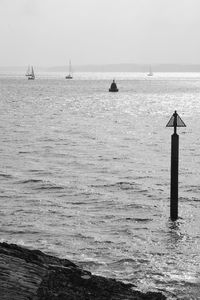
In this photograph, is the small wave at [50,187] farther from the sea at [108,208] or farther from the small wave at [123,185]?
the small wave at [123,185]

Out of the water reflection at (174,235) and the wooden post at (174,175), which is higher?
the wooden post at (174,175)

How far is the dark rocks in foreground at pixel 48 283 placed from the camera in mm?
9461

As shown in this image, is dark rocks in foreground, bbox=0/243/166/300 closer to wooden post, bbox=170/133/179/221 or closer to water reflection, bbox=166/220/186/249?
water reflection, bbox=166/220/186/249

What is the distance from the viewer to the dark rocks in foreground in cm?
946

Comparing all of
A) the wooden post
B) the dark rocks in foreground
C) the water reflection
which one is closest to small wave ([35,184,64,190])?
the wooden post

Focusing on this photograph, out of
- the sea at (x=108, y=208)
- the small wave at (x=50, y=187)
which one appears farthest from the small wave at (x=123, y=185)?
the small wave at (x=50, y=187)

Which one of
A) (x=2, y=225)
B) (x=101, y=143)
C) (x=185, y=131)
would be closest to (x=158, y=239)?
(x=2, y=225)

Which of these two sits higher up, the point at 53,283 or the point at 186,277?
the point at 53,283

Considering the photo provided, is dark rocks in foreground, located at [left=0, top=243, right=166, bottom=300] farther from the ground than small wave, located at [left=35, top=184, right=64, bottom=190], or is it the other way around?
dark rocks in foreground, located at [left=0, top=243, right=166, bottom=300]

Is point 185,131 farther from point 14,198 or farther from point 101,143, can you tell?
point 14,198

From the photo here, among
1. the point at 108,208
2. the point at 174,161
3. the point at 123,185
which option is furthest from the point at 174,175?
the point at 123,185

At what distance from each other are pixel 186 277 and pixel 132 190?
34.4ft

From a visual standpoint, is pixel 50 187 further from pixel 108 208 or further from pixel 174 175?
pixel 174 175

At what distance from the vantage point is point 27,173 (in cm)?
2728
